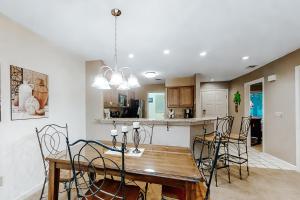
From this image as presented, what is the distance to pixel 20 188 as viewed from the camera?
89.0 inches

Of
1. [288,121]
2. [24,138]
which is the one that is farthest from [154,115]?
[24,138]

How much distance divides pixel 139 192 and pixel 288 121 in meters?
3.71

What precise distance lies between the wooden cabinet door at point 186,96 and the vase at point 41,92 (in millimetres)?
4293

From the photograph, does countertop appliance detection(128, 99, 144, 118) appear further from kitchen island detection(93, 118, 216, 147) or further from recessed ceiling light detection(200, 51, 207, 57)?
recessed ceiling light detection(200, 51, 207, 57)

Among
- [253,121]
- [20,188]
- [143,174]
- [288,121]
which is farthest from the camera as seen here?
[253,121]

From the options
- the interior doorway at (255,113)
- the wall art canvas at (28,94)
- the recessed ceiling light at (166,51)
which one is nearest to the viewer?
the wall art canvas at (28,94)

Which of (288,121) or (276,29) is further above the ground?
(276,29)

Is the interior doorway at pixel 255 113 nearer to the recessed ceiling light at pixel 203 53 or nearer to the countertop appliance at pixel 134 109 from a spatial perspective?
the recessed ceiling light at pixel 203 53

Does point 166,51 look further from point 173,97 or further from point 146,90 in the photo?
point 146,90

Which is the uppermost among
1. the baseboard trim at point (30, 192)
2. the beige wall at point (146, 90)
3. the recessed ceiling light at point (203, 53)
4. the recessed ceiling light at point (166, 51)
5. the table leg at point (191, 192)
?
the recessed ceiling light at point (166, 51)

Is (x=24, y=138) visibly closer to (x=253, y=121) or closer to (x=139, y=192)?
(x=139, y=192)

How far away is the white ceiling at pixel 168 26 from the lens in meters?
1.87

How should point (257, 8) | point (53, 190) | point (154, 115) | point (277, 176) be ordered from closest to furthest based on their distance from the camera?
point (53, 190) → point (257, 8) → point (277, 176) → point (154, 115)

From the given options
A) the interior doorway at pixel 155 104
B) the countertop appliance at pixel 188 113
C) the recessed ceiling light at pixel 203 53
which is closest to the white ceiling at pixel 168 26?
the recessed ceiling light at pixel 203 53
